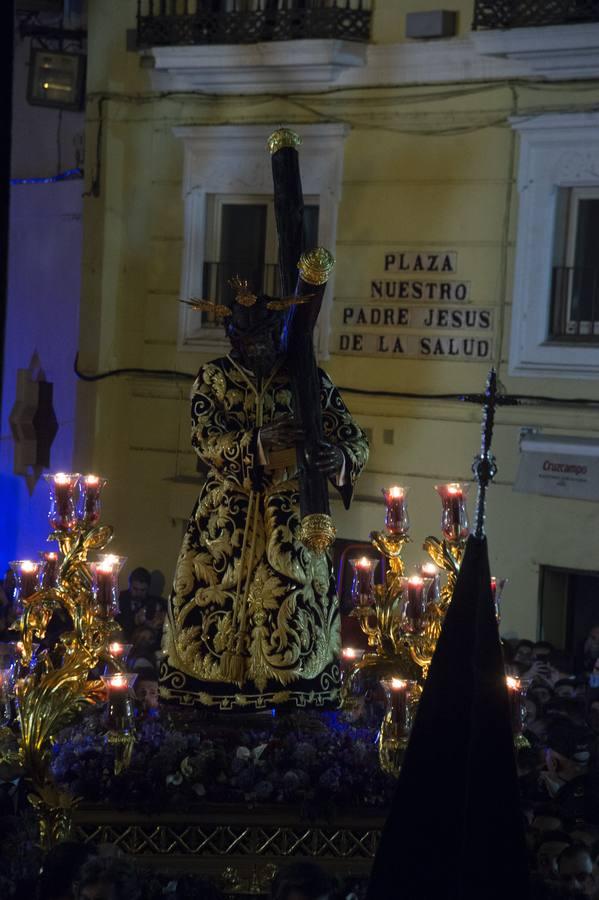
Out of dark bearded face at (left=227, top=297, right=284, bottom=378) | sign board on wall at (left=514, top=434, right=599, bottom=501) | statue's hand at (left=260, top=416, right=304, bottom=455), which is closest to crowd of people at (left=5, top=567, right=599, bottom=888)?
sign board on wall at (left=514, top=434, right=599, bottom=501)

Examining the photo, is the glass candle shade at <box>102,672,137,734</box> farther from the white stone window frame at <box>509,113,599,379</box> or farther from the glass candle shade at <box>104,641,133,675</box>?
the white stone window frame at <box>509,113,599,379</box>

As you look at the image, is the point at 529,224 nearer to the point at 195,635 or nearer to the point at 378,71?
the point at 378,71

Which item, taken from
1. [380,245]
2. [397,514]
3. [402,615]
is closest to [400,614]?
[402,615]

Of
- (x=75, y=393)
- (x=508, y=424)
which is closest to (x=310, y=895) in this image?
(x=508, y=424)

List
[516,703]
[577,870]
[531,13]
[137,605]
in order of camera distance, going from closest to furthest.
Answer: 1. [577,870]
2. [516,703]
3. [137,605]
4. [531,13]

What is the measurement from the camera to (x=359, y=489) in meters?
11.1

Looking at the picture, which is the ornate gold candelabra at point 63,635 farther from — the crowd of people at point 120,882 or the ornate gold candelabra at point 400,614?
the ornate gold candelabra at point 400,614

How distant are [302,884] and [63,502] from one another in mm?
2328

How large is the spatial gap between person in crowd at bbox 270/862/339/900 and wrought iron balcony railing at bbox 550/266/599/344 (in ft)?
19.2

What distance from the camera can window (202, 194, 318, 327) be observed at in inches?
453

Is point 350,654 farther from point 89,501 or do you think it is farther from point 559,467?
point 559,467

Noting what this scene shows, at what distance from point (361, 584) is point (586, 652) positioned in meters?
2.39

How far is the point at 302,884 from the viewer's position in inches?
204

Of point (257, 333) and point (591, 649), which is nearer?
point (257, 333)
